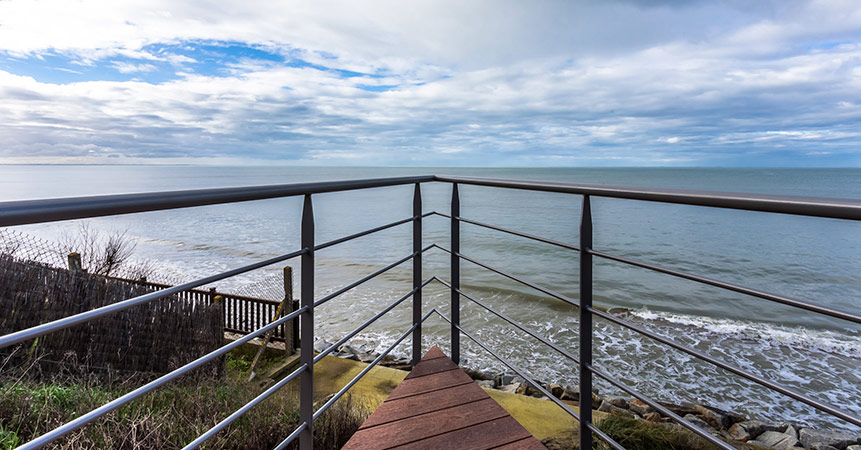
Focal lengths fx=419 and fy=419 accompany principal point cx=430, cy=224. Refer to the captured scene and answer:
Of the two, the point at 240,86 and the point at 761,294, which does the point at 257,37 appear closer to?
the point at 240,86

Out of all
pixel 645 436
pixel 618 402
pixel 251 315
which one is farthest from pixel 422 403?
pixel 251 315

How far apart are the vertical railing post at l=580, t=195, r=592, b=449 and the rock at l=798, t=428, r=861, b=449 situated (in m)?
4.25

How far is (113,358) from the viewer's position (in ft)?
13.6

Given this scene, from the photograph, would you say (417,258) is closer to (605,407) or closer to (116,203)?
(116,203)

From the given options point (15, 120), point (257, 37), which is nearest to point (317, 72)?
point (257, 37)

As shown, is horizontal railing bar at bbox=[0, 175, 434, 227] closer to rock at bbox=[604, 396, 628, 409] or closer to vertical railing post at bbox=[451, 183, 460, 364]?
vertical railing post at bbox=[451, 183, 460, 364]

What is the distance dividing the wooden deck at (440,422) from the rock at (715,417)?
3849mm

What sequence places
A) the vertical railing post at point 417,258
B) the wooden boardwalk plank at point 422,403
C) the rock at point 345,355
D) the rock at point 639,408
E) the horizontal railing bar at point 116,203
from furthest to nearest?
the rock at point 345,355 < the rock at point 639,408 < the vertical railing post at point 417,258 < the wooden boardwalk plank at point 422,403 < the horizontal railing bar at point 116,203

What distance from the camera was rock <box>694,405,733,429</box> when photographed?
4350 millimetres

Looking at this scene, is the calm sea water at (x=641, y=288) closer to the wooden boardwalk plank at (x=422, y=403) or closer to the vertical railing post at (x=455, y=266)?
the vertical railing post at (x=455, y=266)

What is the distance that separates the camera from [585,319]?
1.40 metres

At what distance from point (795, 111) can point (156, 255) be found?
46096 mm

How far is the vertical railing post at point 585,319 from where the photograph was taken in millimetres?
1367

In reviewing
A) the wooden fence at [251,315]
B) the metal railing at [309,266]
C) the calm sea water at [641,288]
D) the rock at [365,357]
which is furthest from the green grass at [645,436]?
the wooden fence at [251,315]
